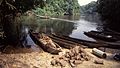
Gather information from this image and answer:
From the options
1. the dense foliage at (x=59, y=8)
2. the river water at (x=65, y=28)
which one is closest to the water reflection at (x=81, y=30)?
the river water at (x=65, y=28)

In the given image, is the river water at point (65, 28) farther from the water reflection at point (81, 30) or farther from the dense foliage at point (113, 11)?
the dense foliage at point (113, 11)

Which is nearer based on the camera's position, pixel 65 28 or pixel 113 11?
pixel 65 28

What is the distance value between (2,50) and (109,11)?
3323 cm

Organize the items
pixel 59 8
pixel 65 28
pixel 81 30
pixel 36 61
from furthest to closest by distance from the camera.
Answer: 1. pixel 59 8
2. pixel 65 28
3. pixel 81 30
4. pixel 36 61

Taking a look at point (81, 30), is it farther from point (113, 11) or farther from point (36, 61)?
point (36, 61)

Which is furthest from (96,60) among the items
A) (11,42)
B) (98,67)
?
(11,42)

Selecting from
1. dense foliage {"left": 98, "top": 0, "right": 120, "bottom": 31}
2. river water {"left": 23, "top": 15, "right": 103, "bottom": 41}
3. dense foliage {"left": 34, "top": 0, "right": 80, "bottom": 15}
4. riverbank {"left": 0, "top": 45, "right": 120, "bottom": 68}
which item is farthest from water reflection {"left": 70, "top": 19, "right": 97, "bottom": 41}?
dense foliage {"left": 34, "top": 0, "right": 80, "bottom": 15}

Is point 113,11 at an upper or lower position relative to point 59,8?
upper

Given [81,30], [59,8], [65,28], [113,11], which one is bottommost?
[81,30]

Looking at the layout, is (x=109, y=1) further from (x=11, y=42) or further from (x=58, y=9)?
(x=58, y=9)

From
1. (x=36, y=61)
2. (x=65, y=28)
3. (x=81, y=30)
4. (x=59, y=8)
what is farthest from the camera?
(x=59, y=8)

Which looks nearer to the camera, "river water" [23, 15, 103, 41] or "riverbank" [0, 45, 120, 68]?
"riverbank" [0, 45, 120, 68]

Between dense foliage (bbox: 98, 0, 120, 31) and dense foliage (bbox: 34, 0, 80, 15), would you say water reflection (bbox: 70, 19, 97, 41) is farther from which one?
dense foliage (bbox: 34, 0, 80, 15)

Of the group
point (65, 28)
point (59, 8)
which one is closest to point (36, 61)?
point (65, 28)
